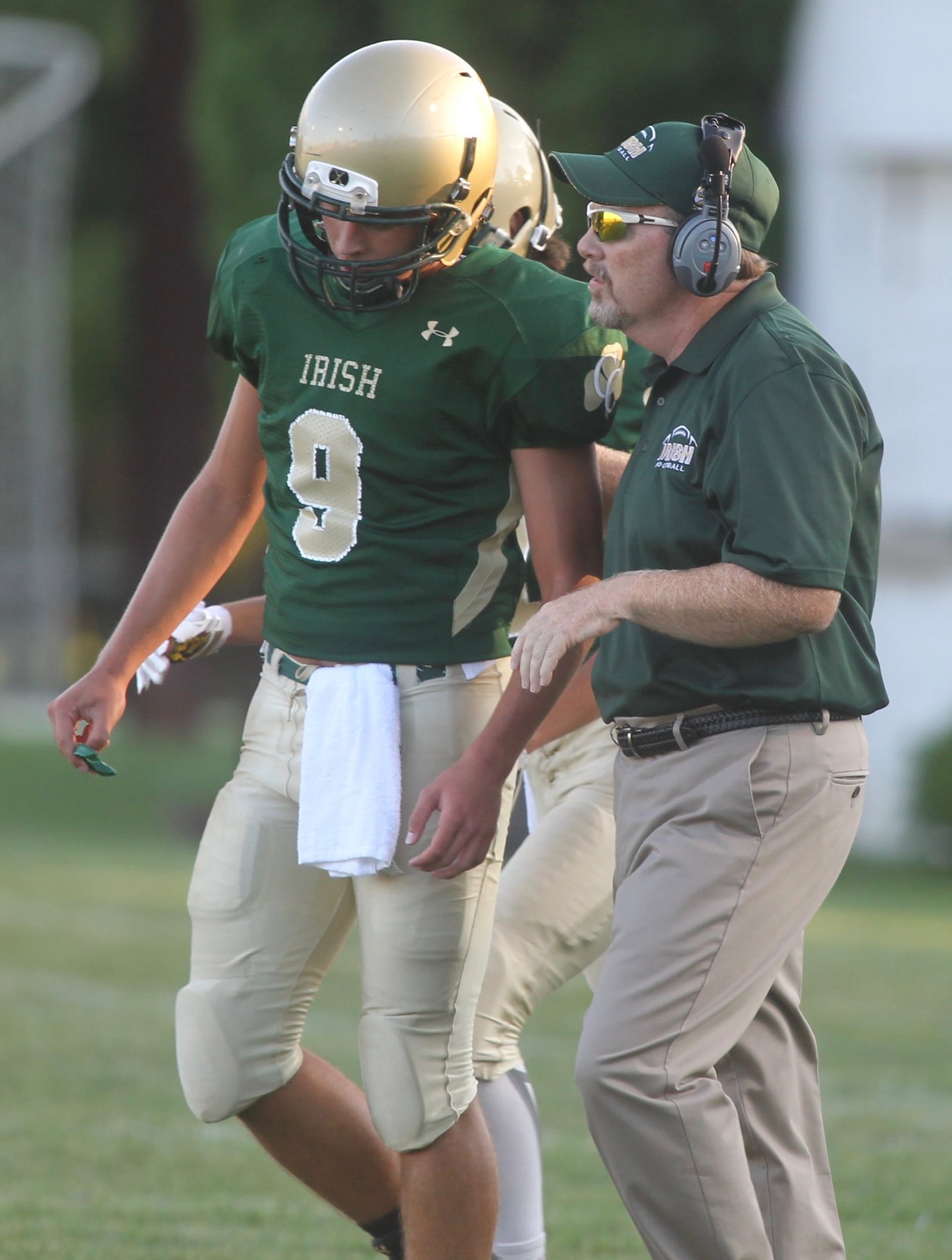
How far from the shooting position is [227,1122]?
599cm

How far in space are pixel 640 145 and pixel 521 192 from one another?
0.69 m

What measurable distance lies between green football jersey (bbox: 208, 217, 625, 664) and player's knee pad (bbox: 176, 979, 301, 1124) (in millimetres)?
645

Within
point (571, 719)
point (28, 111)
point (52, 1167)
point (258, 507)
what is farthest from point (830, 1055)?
point (28, 111)

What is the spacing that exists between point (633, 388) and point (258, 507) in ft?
2.74

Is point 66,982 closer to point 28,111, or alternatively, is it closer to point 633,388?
point 633,388

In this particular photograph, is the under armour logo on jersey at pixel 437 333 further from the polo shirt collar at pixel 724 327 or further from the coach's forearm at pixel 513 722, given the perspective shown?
the coach's forearm at pixel 513 722

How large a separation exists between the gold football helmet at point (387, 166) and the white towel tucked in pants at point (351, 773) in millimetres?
683

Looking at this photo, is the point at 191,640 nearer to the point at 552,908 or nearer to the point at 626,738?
the point at 552,908

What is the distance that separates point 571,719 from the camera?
393cm

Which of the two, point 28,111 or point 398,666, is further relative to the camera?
point 28,111

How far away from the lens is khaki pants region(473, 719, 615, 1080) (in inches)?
149

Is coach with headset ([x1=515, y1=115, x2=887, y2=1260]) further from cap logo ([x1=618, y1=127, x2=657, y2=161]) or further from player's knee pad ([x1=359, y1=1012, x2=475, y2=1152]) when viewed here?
player's knee pad ([x1=359, y1=1012, x2=475, y2=1152])

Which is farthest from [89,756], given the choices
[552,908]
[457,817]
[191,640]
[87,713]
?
[552,908]

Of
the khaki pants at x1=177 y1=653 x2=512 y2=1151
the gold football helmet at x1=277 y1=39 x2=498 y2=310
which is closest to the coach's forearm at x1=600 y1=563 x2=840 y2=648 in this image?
the khaki pants at x1=177 y1=653 x2=512 y2=1151
